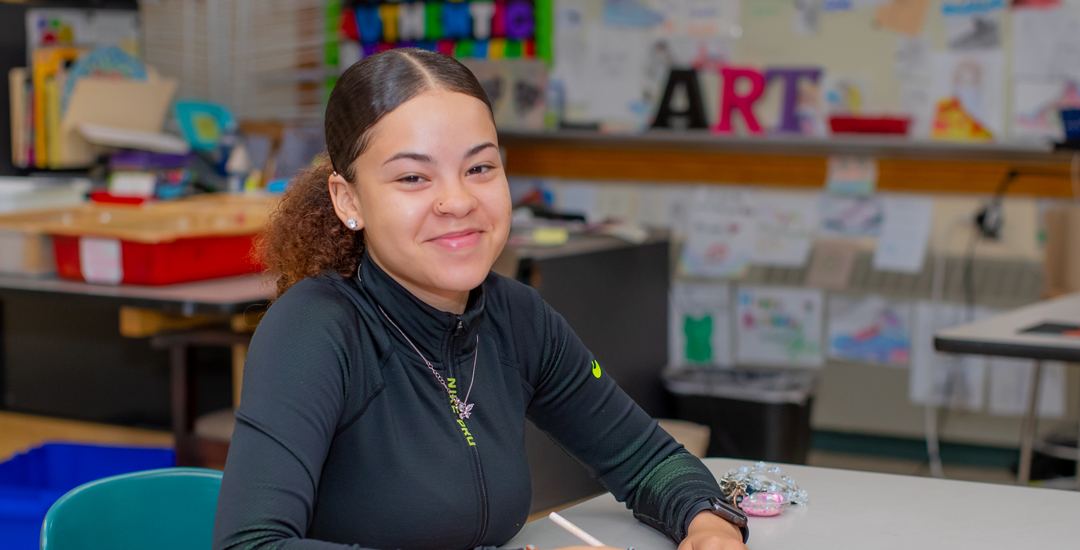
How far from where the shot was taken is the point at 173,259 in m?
2.24

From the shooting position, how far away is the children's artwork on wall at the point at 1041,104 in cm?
304

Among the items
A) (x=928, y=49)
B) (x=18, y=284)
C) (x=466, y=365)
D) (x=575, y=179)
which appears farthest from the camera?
(x=575, y=179)

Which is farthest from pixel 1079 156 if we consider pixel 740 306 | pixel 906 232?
pixel 740 306

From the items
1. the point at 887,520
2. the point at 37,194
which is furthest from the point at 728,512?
the point at 37,194

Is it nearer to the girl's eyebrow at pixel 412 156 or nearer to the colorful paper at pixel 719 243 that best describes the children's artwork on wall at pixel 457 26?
the colorful paper at pixel 719 243

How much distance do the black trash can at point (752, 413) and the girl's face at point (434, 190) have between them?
190cm

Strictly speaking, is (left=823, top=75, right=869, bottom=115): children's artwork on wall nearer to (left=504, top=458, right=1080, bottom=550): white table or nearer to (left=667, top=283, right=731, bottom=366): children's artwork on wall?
(left=667, top=283, right=731, bottom=366): children's artwork on wall

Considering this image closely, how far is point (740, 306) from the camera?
3.52m

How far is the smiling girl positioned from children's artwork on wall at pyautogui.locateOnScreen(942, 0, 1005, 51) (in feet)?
8.27

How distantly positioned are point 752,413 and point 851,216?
35.0 inches

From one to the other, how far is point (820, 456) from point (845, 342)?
39cm

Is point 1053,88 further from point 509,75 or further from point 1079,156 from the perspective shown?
point 509,75

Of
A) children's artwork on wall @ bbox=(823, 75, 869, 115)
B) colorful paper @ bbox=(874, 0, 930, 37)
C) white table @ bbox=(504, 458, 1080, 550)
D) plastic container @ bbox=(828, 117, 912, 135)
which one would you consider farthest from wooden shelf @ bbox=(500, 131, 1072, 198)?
white table @ bbox=(504, 458, 1080, 550)

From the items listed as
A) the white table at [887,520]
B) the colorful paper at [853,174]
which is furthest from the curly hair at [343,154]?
the colorful paper at [853,174]
